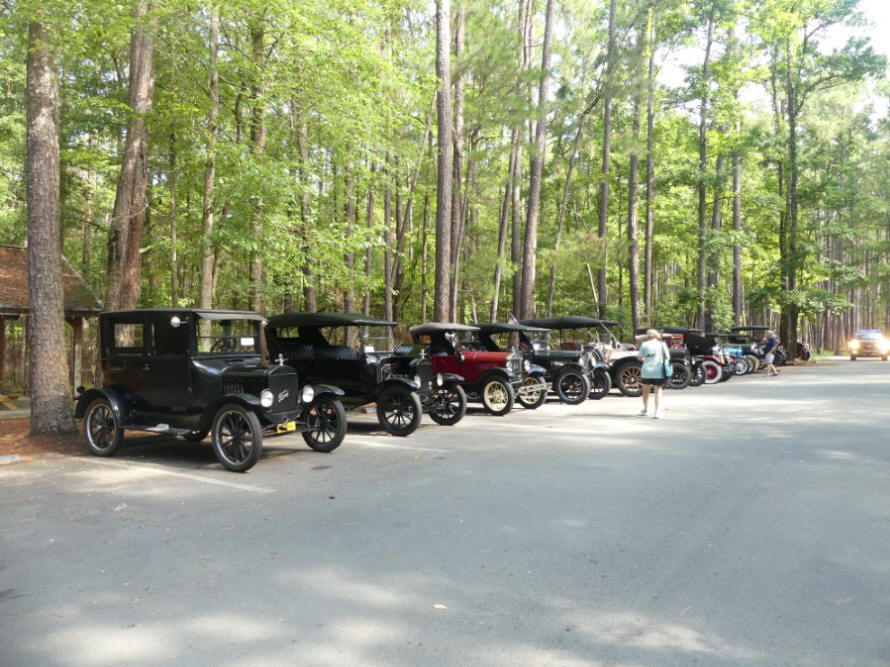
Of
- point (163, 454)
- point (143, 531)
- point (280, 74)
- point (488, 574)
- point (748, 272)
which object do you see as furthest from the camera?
point (748, 272)

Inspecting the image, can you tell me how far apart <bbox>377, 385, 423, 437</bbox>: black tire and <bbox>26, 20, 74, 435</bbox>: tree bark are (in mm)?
4855

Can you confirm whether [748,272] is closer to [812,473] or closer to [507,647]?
[812,473]

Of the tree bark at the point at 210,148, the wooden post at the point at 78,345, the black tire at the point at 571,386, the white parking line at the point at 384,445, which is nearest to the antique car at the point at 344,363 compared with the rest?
the white parking line at the point at 384,445

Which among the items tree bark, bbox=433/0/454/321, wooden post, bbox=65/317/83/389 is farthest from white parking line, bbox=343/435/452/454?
wooden post, bbox=65/317/83/389

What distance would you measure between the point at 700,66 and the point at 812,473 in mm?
28405

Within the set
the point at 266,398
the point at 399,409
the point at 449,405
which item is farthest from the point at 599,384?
the point at 266,398

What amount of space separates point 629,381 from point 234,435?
11.9m

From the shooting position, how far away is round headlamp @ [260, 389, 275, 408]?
756 centimetres

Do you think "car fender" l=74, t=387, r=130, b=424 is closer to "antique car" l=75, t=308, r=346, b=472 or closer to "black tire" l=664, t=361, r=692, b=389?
"antique car" l=75, t=308, r=346, b=472

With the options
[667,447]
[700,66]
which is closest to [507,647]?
[667,447]

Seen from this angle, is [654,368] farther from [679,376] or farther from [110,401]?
[110,401]

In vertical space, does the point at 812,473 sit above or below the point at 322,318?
below

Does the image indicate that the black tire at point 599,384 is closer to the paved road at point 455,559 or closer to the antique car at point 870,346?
the paved road at point 455,559

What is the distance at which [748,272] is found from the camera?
140 feet
